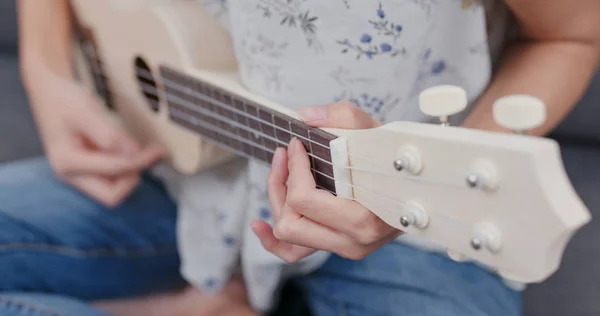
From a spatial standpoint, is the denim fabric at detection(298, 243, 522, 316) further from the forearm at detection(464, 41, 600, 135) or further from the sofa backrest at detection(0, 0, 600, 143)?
the sofa backrest at detection(0, 0, 600, 143)

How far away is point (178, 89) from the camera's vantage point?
0.73 meters

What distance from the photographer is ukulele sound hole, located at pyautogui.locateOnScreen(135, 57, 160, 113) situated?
808 millimetres

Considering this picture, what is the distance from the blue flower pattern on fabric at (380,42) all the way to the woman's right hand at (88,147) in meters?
0.36

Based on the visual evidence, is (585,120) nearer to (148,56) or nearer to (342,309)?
(342,309)

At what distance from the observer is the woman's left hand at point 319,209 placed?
0.49 m

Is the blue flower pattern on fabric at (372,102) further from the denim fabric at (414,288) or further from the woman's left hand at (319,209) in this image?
the denim fabric at (414,288)

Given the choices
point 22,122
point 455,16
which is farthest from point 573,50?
point 22,122

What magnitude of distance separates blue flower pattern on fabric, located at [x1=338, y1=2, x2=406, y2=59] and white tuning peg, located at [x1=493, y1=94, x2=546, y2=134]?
21 cm

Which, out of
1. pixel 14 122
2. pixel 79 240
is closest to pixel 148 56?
pixel 79 240

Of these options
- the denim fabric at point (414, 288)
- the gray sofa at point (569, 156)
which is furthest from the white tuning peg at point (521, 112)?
the gray sofa at point (569, 156)

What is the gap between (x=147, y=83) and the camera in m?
0.82

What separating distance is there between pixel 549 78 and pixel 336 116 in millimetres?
238

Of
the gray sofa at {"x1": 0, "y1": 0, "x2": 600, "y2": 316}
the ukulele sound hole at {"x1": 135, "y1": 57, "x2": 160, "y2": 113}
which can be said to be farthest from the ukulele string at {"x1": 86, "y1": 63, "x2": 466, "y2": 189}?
the gray sofa at {"x1": 0, "y1": 0, "x2": 600, "y2": 316}

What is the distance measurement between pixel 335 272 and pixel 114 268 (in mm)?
310
